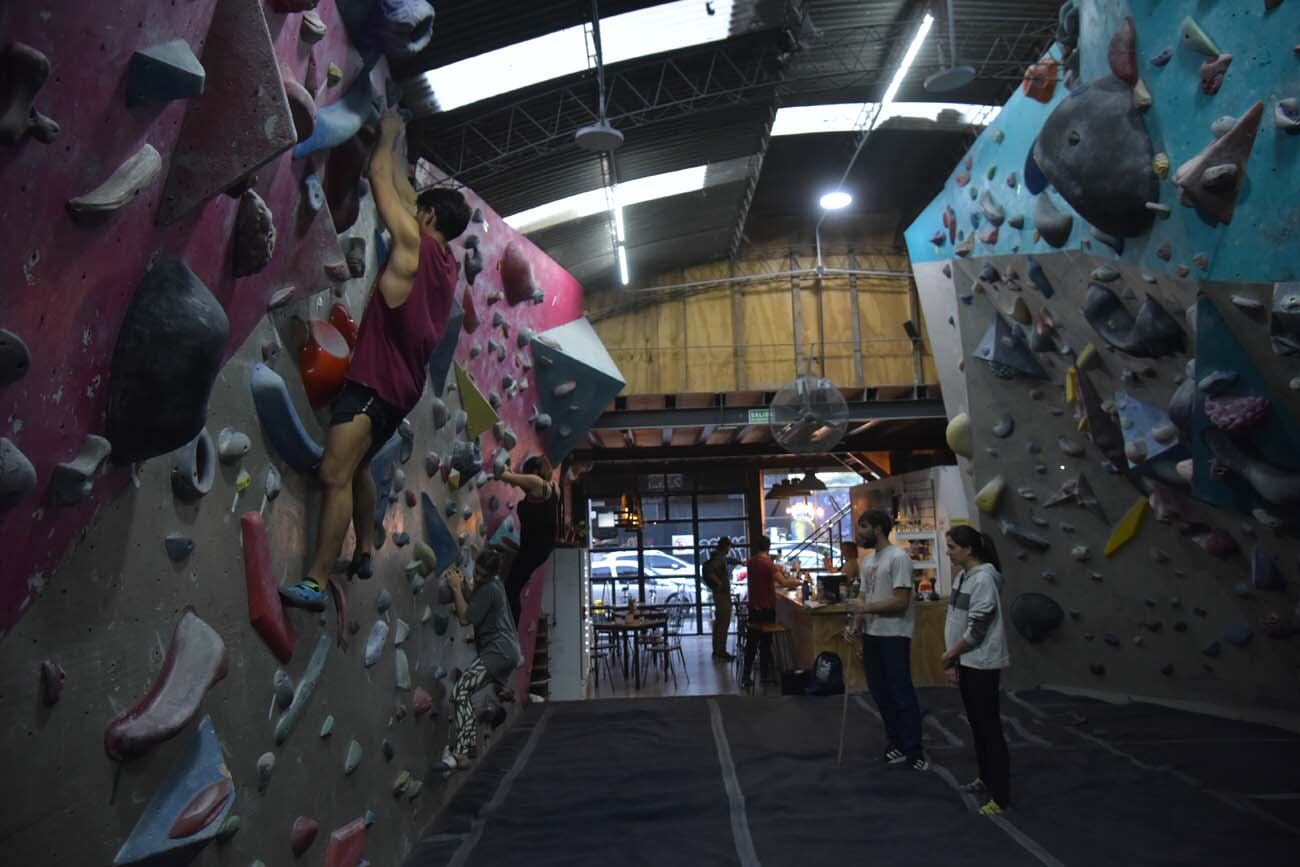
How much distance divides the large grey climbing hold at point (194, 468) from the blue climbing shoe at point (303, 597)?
0.33 meters

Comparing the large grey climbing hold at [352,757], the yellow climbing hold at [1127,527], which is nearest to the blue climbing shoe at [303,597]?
the large grey climbing hold at [352,757]

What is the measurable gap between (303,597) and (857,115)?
364 inches

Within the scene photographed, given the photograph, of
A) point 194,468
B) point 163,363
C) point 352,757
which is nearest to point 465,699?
point 352,757

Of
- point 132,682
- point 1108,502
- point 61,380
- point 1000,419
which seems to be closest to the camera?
point 61,380

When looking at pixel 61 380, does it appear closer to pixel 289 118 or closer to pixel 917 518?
pixel 289 118

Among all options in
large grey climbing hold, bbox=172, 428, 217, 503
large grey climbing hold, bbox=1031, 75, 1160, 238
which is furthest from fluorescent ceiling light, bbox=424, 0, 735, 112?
large grey climbing hold, bbox=172, 428, 217, 503

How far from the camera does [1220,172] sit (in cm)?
291

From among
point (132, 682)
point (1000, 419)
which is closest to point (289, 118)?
point (132, 682)

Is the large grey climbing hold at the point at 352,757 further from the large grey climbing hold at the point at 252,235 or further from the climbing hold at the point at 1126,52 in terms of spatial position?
the climbing hold at the point at 1126,52

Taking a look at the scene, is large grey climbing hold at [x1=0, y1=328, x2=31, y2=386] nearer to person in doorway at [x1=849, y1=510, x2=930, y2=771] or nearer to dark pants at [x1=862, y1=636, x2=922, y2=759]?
person in doorway at [x1=849, y1=510, x2=930, y2=771]

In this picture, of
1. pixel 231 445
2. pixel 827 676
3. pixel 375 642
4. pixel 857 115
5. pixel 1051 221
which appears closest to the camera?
pixel 231 445

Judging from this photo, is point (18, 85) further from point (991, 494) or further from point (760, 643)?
point (760, 643)

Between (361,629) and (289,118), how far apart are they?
1709mm

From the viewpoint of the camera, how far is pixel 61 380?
3.67ft
